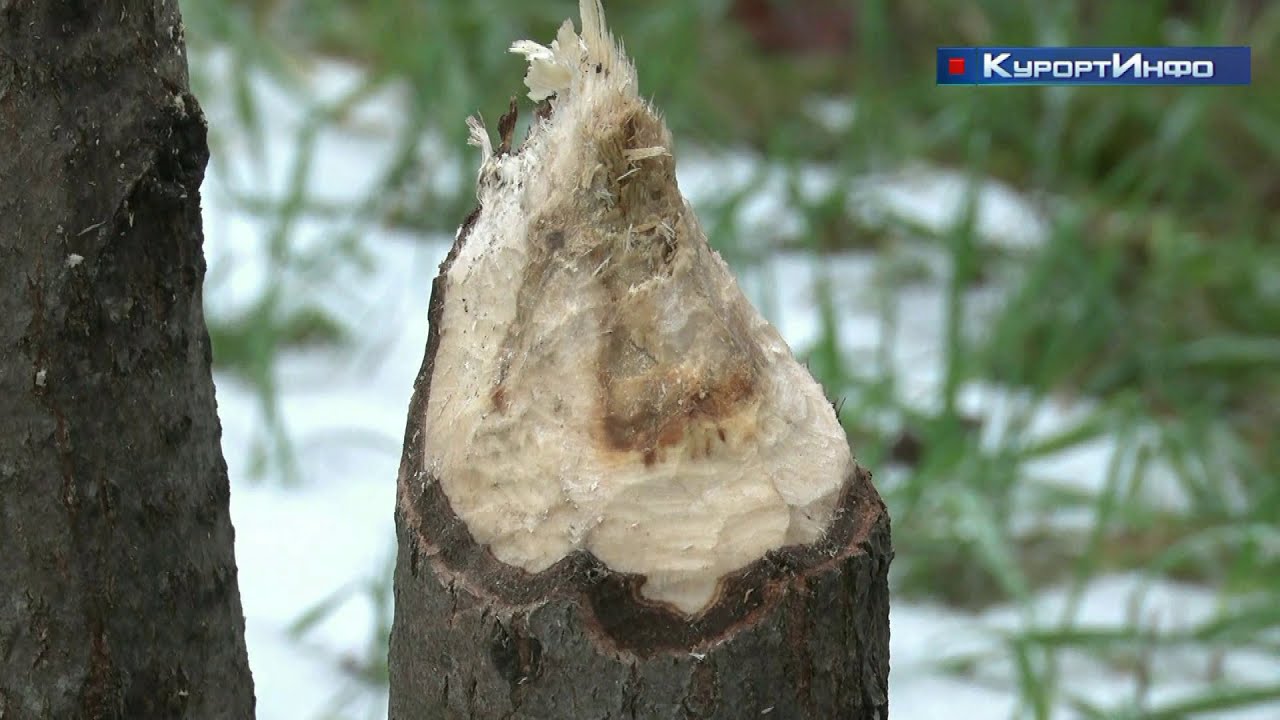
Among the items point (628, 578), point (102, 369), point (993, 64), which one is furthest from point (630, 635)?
point (993, 64)

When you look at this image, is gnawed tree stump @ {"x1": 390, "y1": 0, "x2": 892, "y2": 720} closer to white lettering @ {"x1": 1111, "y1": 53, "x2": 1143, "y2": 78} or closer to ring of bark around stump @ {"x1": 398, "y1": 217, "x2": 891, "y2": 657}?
ring of bark around stump @ {"x1": 398, "y1": 217, "x2": 891, "y2": 657}

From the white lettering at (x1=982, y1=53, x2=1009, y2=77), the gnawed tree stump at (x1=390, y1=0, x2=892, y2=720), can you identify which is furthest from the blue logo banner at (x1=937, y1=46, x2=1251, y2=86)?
the gnawed tree stump at (x1=390, y1=0, x2=892, y2=720)

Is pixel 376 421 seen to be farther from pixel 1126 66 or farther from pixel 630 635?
pixel 630 635

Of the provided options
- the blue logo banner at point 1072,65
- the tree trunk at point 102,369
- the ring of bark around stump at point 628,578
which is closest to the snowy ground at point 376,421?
the blue logo banner at point 1072,65

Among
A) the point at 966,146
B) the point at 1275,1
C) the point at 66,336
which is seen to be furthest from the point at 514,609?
the point at 1275,1

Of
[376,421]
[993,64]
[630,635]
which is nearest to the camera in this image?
[630,635]

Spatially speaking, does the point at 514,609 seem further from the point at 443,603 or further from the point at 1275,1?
the point at 1275,1
